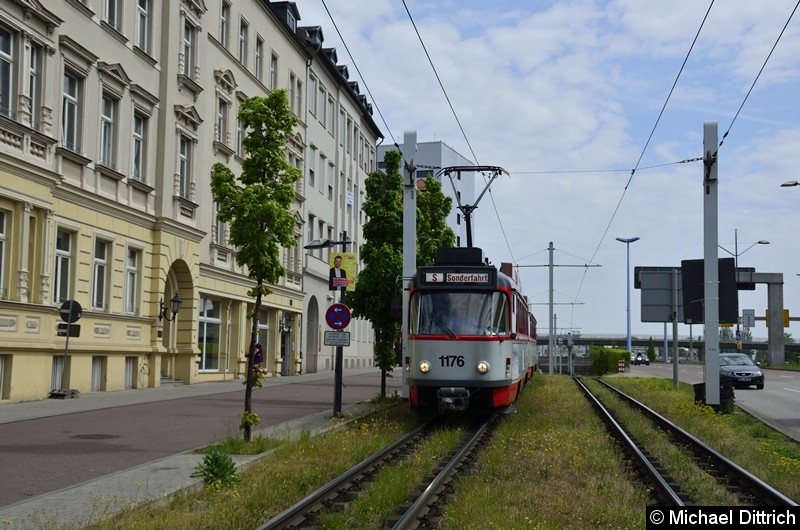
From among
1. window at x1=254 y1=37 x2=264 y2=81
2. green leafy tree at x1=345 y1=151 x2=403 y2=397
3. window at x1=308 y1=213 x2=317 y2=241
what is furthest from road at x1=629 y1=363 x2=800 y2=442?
window at x1=254 y1=37 x2=264 y2=81

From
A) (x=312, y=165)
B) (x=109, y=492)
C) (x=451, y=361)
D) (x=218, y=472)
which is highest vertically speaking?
(x=312, y=165)

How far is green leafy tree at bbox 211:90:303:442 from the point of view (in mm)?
14633

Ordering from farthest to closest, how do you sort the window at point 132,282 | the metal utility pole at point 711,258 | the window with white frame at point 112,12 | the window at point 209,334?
the window at point 209,334 < the window at point 132,282 < the window with white frame at point 112,12 < the metal utility pole at point 711,258

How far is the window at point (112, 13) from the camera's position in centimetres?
2629

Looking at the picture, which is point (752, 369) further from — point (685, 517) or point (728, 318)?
point (685, 517)

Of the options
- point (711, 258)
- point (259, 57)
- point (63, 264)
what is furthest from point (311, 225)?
point (711, 258)

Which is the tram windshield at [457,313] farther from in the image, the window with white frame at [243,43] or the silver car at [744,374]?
the window with white frame at [243,43]

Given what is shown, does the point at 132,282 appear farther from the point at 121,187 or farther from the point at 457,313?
the point at 457,313

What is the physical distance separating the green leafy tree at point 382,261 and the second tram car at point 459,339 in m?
6.97

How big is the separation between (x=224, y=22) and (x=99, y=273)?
13937 mm

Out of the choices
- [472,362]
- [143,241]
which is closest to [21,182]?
[143,241]

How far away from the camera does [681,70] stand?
60.5ft

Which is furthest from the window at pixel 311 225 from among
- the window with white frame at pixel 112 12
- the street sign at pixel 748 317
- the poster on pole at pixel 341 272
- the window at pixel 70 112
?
the street sign at pixel 748 317

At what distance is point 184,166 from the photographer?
32.2 m
